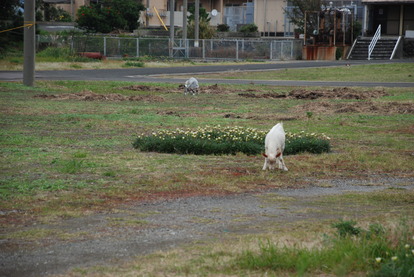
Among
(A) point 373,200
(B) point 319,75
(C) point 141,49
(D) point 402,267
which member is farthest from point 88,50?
(D) point 402,267

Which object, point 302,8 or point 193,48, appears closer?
point 193,48

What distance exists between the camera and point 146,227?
830 cm

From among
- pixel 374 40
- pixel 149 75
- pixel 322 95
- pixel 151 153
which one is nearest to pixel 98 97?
pixel 322 95

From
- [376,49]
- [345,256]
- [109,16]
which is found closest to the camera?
[345,256]

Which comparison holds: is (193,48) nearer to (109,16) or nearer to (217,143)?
(109,16)

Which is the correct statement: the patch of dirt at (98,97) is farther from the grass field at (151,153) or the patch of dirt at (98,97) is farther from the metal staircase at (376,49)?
the metal staircase at (376,49)

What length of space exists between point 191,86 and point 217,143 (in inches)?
558

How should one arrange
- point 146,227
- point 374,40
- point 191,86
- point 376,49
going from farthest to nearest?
point 374,40 < point 376,49 < point 191,86 < point 146,227

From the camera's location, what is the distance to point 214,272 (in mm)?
6434

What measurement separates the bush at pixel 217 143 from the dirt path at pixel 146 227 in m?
3.43

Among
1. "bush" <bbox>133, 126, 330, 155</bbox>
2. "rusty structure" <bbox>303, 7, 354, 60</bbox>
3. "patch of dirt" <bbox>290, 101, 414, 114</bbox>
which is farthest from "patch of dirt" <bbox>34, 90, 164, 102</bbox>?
"rusty structure" <bbox>303, 7, 354, 60</bbox>

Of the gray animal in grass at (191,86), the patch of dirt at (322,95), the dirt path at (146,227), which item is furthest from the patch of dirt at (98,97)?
the dirt path at (146,227)

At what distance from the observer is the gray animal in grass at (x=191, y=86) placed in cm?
2831

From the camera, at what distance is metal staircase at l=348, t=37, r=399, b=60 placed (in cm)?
5886
